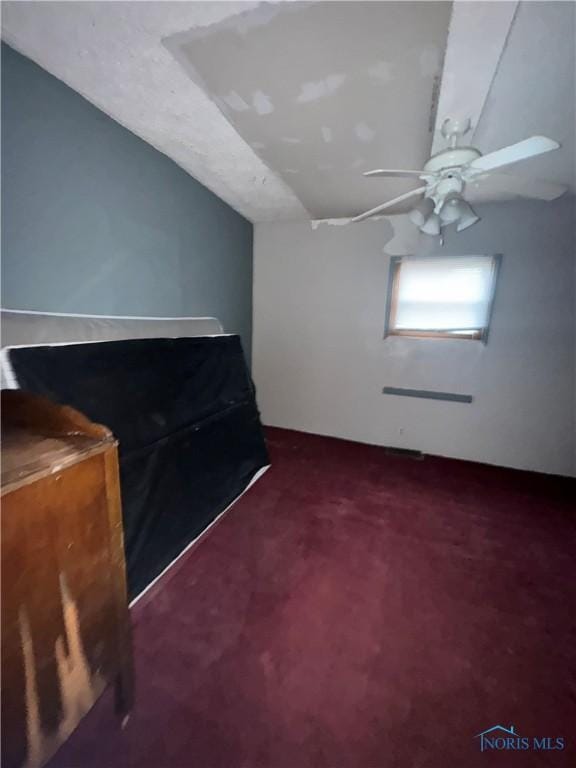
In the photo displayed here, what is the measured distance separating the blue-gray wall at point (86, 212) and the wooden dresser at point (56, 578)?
101cm

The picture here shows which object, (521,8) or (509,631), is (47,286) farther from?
(509,631)

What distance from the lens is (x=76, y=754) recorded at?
98cm

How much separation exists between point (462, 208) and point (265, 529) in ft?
7.76

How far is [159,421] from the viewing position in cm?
191

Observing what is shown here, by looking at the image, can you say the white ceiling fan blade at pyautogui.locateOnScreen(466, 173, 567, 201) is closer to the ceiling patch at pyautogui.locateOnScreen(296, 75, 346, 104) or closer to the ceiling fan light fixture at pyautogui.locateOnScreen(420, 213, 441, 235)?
the ceiling fan light fixture at pyautogui.locateOnScreen(420, 213, 441, 235)

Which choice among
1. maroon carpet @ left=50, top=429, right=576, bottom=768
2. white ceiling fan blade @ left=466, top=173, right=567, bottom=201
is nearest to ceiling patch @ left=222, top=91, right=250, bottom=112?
white ceiling fan blade @ left=466, top=173, right=567, bottom=201

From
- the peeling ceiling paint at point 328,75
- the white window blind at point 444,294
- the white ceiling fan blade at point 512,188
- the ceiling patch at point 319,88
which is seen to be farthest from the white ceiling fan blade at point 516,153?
the white window blind at point 444,294

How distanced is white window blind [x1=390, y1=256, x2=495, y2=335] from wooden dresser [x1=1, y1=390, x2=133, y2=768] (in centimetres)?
311

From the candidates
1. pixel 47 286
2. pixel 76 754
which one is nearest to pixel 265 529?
pixel 76 754

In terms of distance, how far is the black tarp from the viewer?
5.08ft

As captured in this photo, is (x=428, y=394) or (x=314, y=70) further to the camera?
(x=428, y=394)

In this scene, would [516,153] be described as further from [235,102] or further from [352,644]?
[352,644]

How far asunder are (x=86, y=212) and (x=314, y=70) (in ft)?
4.60

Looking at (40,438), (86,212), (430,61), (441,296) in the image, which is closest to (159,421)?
(40,438)
